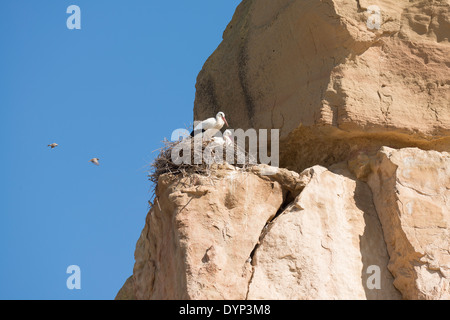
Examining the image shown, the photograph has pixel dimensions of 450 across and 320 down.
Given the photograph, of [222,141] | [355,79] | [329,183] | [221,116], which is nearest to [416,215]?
[329,183]

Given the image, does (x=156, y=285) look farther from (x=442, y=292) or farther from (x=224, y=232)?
(x=442, y=292)

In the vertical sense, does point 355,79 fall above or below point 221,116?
above

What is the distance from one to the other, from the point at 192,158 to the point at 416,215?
2.66 metres

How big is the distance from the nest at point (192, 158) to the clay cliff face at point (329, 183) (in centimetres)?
16

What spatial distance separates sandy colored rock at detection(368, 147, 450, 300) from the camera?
1038 centimetres

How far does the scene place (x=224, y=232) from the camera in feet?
33.9

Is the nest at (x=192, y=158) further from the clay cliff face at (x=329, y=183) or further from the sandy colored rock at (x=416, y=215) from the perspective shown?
the sandy colored rock at (x=416, y=215)

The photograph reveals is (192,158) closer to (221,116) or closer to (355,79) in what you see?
(221,116)

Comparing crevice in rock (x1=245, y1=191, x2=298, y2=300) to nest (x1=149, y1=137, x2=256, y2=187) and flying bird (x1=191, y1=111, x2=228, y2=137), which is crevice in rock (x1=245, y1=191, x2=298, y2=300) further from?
flying bird (x1=191, y1=111, x2=228, y2=137)

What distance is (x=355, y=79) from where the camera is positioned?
1127cm

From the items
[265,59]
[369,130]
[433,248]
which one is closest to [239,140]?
[265,59]
